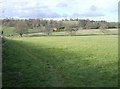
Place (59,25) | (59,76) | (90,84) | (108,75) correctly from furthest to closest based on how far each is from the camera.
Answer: (59,25)
(108,75)
(59,76)
(90,84)

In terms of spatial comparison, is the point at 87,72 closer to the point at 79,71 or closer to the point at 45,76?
the point at 79,71

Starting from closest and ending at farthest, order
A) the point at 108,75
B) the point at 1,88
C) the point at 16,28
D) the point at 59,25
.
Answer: the point at 1,88 → the point at 108,75 → the point at 16,28 → the point at 59,25

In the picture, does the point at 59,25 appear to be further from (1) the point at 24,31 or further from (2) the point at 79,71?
(2) the point at 79,71

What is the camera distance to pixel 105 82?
621 inches

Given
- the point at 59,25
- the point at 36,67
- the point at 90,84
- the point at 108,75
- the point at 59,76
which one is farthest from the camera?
the point at 59,25

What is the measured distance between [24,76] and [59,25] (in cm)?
15547

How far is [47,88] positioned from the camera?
13.9m

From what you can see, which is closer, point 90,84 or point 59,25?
point 90,84

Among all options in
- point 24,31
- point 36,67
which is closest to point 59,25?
point 24,31

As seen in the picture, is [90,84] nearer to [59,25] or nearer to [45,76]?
[45,76]

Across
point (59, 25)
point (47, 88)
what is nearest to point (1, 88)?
point (47, 88)

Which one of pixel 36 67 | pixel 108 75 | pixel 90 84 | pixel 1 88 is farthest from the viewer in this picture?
pixel 36 67

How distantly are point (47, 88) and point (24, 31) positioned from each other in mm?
129193

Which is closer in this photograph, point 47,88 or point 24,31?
point 47,88
